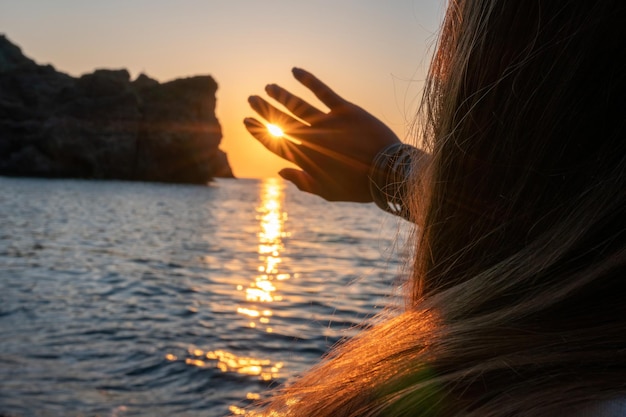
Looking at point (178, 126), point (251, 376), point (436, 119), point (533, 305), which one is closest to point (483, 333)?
point (533, 305)

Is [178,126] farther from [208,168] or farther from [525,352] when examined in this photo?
[525,352]

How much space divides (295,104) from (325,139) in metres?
0.10

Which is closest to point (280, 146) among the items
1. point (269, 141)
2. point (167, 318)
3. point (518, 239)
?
point (269, 141)

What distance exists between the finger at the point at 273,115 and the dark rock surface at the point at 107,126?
3010 inches

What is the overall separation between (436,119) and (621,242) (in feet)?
1.20

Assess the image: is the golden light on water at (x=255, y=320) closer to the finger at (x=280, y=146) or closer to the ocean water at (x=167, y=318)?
the ocean water at (x=167, y=318)

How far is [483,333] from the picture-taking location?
0.65 meters

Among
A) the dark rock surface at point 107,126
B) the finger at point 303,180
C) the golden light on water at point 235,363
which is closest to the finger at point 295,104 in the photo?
the finger at point 303,180

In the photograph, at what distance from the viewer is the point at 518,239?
0.73 meters

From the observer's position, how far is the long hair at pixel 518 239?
59 centimetres

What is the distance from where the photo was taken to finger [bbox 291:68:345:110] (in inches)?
54.2

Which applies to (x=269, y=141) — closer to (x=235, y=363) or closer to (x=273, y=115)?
(x=273, y=115)

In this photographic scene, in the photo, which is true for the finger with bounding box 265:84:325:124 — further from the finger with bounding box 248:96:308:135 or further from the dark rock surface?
the dark rock surface

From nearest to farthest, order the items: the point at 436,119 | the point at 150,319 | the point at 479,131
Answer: the point at 479,131 < the point at 436,119 < the point at 150,319
